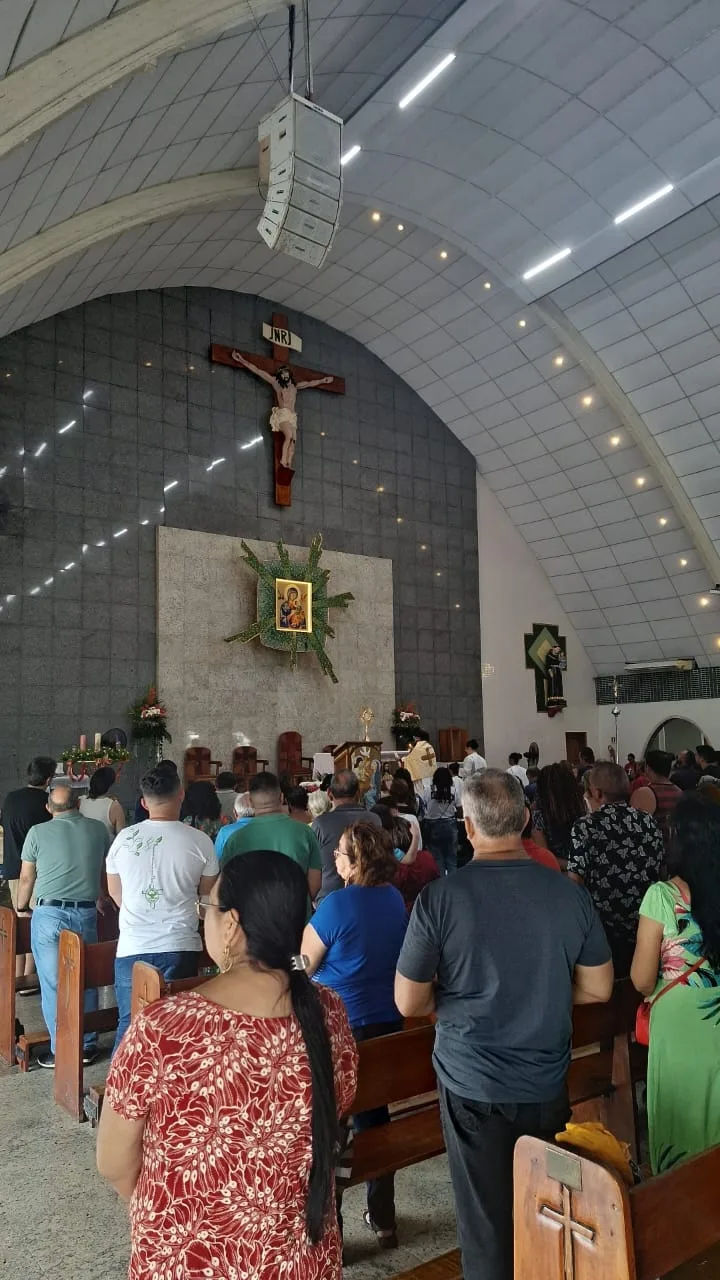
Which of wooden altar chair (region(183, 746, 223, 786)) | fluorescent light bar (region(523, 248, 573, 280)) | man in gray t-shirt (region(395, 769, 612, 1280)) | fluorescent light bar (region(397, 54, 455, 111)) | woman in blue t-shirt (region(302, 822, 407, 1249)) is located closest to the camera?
man in gray t-shirt (region(395, 769, 612, 1280))

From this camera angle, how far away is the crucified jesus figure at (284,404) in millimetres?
13070

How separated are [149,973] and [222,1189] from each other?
5.08ft

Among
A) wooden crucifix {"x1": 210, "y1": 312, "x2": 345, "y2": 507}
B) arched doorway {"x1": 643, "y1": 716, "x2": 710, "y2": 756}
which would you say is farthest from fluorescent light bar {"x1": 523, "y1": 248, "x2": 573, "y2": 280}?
arched doorway {"x1": 643, "y1": 716, "x2": 710, "y2": 756}

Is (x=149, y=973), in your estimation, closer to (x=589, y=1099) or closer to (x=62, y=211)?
(x=589, y=1099)

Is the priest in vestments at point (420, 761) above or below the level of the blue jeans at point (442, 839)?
above

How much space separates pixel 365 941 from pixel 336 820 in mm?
1555

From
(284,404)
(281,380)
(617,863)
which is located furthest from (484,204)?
(617,863)

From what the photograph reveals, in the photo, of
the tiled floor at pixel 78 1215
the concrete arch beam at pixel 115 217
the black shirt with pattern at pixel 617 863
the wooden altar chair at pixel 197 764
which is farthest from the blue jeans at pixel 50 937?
the wooden altar chair at pixel 197 764

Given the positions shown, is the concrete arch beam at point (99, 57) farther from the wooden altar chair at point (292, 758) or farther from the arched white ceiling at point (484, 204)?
the wooden altar chair at point (292, 758)

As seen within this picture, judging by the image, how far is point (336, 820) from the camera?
442 cm

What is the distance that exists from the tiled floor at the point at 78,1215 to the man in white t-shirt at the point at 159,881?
21.8 inches

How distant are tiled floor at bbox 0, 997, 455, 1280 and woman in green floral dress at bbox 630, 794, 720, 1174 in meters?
0.94

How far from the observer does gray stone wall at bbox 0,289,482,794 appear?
10.8 m

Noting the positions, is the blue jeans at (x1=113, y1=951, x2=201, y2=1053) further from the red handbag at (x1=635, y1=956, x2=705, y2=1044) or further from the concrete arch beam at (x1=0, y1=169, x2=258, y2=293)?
the concrete arch beam at (x1=0, y1=169, x2=258, y2=293)
